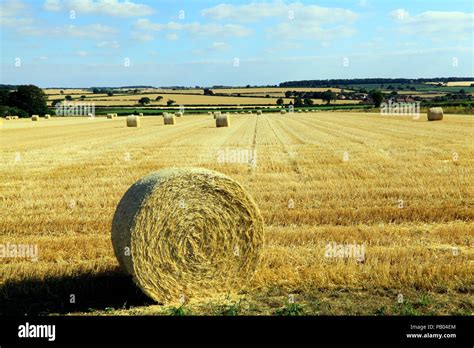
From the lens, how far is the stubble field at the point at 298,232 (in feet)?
22.5

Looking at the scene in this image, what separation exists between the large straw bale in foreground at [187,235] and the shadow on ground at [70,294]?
0.36m

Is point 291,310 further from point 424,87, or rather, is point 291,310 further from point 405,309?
point 424,87

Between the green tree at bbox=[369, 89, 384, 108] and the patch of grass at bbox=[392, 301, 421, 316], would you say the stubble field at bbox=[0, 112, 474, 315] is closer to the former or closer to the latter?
the patch of grass at bbox=[392, 301, 421, 316]

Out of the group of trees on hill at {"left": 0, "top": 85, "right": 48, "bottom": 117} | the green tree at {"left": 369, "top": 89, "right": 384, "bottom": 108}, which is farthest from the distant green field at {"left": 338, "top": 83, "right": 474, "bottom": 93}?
the group of trees on hill at {"left": 0, "top": 85, "right": 48, "bottom": 117}

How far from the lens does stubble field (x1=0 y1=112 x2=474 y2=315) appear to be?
22.5 feet

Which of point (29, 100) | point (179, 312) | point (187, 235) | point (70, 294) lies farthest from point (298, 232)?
point (29, 100)

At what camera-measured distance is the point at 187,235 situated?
7262mm

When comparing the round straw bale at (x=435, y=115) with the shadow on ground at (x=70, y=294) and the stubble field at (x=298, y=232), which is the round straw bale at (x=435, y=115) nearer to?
the stubble field at (x=298, y=232)

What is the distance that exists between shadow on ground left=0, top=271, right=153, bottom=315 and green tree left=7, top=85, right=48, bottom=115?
8530cm

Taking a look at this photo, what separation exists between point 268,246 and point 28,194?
681 centimetres

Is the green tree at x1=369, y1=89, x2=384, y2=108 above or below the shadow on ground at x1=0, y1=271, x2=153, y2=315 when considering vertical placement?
above
